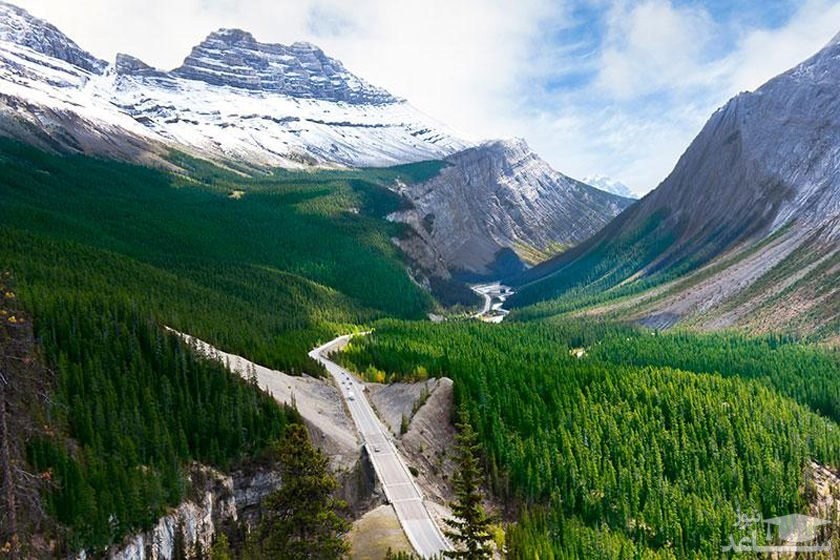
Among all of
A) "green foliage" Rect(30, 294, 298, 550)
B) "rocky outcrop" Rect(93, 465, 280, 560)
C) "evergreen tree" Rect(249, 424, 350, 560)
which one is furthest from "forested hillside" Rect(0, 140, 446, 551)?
"evergreen tree" Rect(249, 424, 350, 560)

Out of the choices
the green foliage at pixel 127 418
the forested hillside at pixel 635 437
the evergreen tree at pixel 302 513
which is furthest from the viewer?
the forested hillside at pixel 635 437

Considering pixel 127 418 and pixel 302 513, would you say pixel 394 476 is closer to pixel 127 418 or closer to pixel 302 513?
pixel 127 418

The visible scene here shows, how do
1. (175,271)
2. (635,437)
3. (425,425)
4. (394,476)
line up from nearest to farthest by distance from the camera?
(394,476)
(425,425)
(635,437)
(175,271)

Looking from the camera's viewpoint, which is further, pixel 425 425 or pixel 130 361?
pixel 425 425

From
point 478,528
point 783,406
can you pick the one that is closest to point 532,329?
point 783,406

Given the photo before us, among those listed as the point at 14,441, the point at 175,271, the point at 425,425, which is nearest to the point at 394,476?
the point at 425,425

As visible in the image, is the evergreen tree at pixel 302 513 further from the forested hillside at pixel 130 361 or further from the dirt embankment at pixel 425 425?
the dirt embankment at pixel 425 425

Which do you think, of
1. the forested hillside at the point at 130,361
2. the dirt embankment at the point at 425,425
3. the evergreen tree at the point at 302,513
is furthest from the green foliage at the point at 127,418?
the dirt embankment at the point at 425,425
